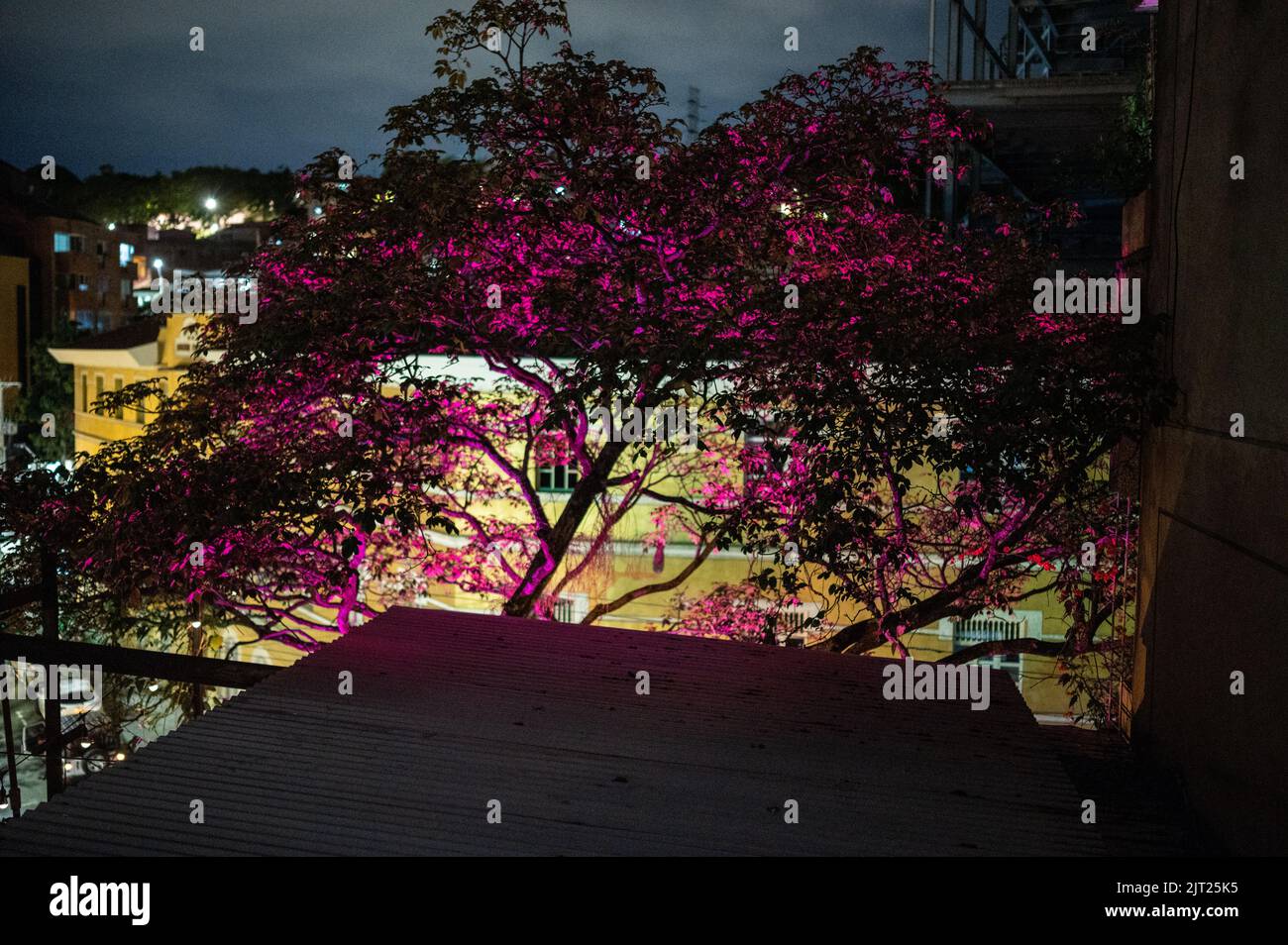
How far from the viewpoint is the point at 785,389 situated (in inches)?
342

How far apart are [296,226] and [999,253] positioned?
23.0 ft

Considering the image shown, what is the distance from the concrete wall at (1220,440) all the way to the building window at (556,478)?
1134 centimetres

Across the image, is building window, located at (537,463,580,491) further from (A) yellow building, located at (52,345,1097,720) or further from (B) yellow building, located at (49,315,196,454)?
(B) yellow building, located at (49,315,196,454)

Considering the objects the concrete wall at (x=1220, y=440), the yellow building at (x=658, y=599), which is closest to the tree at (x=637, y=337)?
the concrete wall at (x=1220, y=440)

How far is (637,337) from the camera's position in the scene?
9.13m

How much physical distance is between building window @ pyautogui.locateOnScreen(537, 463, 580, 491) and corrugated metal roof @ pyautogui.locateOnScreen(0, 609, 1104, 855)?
1061 centimetres

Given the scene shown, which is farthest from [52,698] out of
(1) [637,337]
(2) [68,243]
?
(2) [68,243]

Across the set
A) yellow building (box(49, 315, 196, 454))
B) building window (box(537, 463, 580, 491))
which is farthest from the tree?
yellow building (box(49, 315, 196, 454))

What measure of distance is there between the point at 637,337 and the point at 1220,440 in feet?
15.3

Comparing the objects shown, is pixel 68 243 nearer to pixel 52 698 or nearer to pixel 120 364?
pixel 120 364

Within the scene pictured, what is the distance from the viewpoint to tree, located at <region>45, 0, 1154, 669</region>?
8.48m
